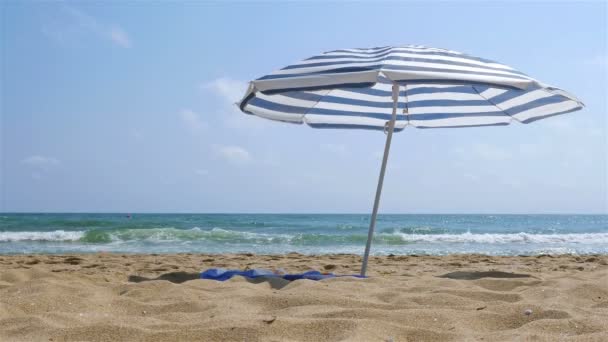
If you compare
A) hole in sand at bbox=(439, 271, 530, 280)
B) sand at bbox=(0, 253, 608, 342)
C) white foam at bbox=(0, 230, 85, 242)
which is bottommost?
white foam at bbox=(0, 230, 85, 242)

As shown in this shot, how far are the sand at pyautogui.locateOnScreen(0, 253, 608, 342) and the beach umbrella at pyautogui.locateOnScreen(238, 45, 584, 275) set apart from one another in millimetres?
1179

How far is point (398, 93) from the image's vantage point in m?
4.57

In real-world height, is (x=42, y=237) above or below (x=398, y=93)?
below

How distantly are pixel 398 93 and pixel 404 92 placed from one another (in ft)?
2.26

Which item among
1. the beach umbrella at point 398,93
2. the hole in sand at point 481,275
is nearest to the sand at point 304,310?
the hole in sand at point 481,275

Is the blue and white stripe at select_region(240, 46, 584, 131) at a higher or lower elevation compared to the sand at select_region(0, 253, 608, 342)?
higher

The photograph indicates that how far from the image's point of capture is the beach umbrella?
3.64 meters

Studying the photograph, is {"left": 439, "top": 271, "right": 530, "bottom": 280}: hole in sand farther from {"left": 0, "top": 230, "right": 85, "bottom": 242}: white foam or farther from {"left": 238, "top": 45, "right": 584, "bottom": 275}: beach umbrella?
{"left": 0, "top": 230, "right": 85, "bottom": 242}: white foam

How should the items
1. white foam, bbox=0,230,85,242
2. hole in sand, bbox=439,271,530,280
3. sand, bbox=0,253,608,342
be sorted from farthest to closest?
white foam, bbox=0,230,85,242 → hole in sand, bbox=439,271,530,280 → sand, bbox=0,253,608,342

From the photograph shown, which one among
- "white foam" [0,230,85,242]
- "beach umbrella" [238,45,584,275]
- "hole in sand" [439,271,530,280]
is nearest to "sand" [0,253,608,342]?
"hole in sand" [439,271,530,280]

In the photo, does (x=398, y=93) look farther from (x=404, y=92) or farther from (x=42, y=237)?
(x=42, y=237)

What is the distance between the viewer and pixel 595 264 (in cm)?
639

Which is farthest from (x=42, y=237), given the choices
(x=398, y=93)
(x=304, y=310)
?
(x=304, y=310)

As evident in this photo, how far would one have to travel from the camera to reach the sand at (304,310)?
2.32 metres
